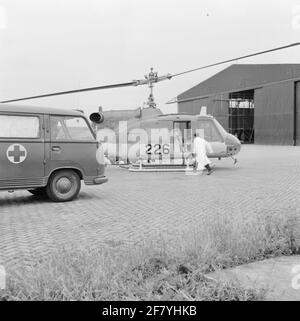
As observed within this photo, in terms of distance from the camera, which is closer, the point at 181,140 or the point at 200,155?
the point at 200,155

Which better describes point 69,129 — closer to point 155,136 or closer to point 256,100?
point 155,136

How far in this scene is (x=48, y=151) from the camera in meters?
9.72

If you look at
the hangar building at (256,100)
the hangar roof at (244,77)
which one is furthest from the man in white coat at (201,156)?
the hangar roof at (244,77)

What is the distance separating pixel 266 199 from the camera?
10.1 m

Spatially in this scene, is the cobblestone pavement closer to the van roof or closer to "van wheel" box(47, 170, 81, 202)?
"van wheel" box(47, 170, 81, 202)

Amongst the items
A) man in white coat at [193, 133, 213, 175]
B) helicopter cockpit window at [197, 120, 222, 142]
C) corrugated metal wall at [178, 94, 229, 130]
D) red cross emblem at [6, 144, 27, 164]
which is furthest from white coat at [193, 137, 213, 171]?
corrugated metal wall at [178, 94, 229, 130]

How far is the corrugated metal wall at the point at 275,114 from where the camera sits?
4509 cm

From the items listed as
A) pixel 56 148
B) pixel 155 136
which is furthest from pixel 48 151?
pixel 155 136

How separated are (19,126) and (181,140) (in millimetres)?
10416

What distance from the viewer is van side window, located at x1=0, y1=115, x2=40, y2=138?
9.30m

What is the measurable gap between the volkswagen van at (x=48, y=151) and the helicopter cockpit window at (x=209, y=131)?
9458mm
